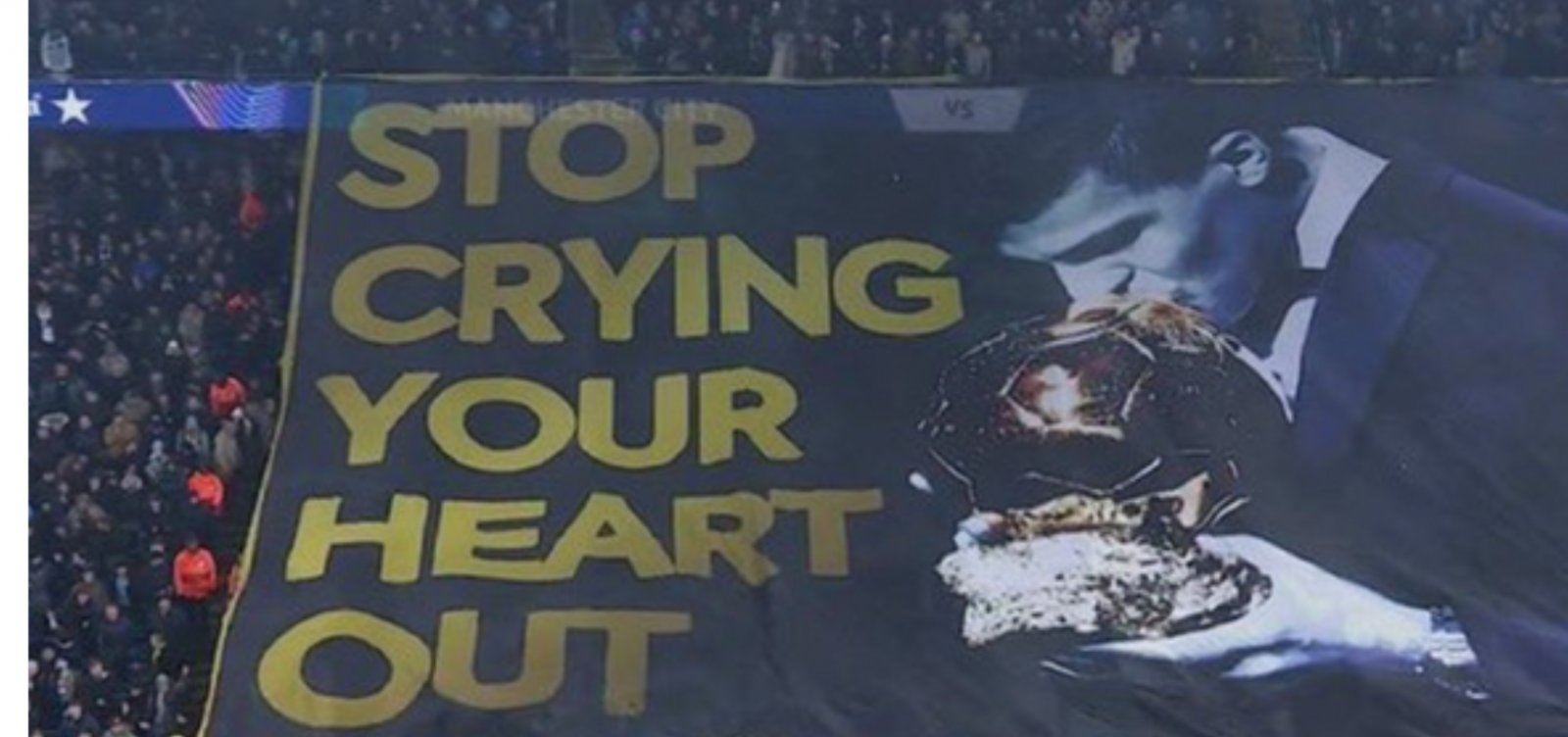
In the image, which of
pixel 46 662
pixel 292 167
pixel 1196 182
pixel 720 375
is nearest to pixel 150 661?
pixel 46 662

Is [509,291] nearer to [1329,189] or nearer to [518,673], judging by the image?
[518,673]

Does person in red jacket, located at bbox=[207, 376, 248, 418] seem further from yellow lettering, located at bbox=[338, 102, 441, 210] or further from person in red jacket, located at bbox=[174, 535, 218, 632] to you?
person in red jacket, located at bbox=[174, 535, 218, 632]

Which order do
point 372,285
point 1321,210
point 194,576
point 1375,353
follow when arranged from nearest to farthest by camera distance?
1. point 194,576
2. point 1375,353
3. point 372,285
4. point 1321,210

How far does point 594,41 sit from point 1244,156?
5962 mm

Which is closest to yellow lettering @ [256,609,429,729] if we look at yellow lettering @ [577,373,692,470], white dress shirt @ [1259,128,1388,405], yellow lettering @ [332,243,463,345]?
yellow lettering @ [577,373,692,470]

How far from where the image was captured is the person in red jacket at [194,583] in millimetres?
12914

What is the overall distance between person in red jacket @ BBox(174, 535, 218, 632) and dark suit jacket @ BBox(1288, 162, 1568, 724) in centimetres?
637

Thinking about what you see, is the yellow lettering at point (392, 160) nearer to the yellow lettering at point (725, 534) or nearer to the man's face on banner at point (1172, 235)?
the yellow lettering at point (725, 534)

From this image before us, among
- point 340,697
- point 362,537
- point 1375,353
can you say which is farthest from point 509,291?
point 1375,353

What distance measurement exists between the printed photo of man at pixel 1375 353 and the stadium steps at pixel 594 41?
15.4ft

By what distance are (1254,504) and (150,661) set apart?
650cm

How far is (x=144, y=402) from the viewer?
14.3 m

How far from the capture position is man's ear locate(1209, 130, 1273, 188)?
14.7 m

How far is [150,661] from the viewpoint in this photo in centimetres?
1263
